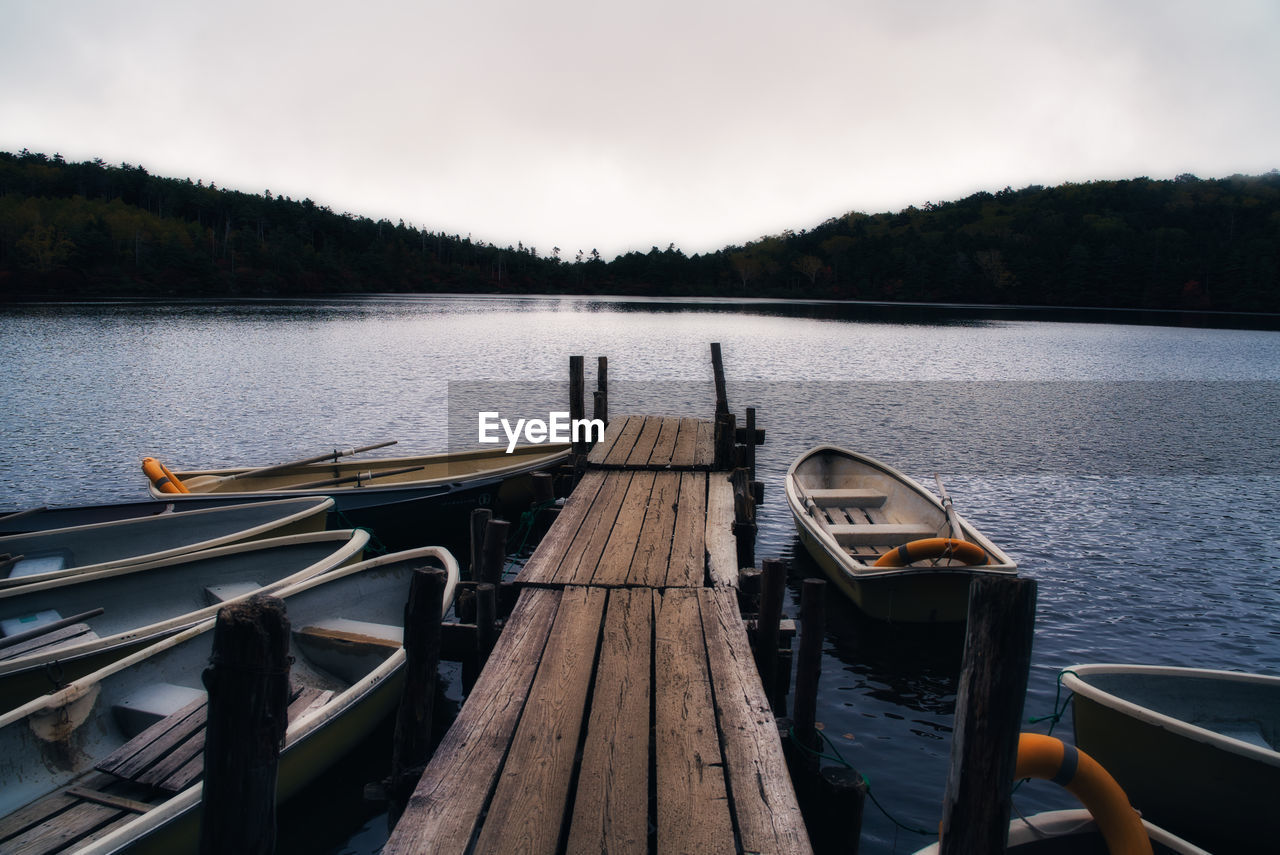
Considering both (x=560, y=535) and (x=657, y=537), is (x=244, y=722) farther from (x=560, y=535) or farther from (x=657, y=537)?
(x=657, y=537)

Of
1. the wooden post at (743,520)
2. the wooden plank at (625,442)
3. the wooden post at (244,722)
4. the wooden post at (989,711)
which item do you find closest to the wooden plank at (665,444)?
the wooden plank at (625,442)

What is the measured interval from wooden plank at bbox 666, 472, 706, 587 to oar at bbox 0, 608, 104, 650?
555 centimetres

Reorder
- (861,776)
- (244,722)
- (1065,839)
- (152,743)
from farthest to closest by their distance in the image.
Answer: (861,776) < (152,743) < (1065,839) < (244,722)

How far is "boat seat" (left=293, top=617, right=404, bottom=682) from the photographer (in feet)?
21.5

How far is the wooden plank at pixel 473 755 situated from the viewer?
10.6ft

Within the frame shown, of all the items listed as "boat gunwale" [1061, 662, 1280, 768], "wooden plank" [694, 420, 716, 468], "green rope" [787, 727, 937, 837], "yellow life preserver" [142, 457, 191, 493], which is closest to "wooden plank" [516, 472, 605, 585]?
"wooden plank" [694, 420, 716, 468]

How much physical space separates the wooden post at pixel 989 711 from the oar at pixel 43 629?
725cm

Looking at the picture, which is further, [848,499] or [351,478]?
[351,478]

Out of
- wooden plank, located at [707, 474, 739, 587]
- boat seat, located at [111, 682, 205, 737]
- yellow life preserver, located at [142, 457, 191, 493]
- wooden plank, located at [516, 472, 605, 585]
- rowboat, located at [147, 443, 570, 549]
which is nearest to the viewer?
boat seat, located at [111, 682, 205, 737]

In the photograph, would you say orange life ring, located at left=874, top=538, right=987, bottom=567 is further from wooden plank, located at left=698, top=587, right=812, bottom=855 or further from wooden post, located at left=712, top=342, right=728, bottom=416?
wooden post, located at left=712, top=342, right=728, bottom=416

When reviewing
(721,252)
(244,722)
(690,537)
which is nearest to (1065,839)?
(244,722)

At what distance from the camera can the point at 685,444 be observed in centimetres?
1281

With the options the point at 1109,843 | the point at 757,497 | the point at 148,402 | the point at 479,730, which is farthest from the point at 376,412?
the point at 1109,843

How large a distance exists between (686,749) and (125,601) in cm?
669
